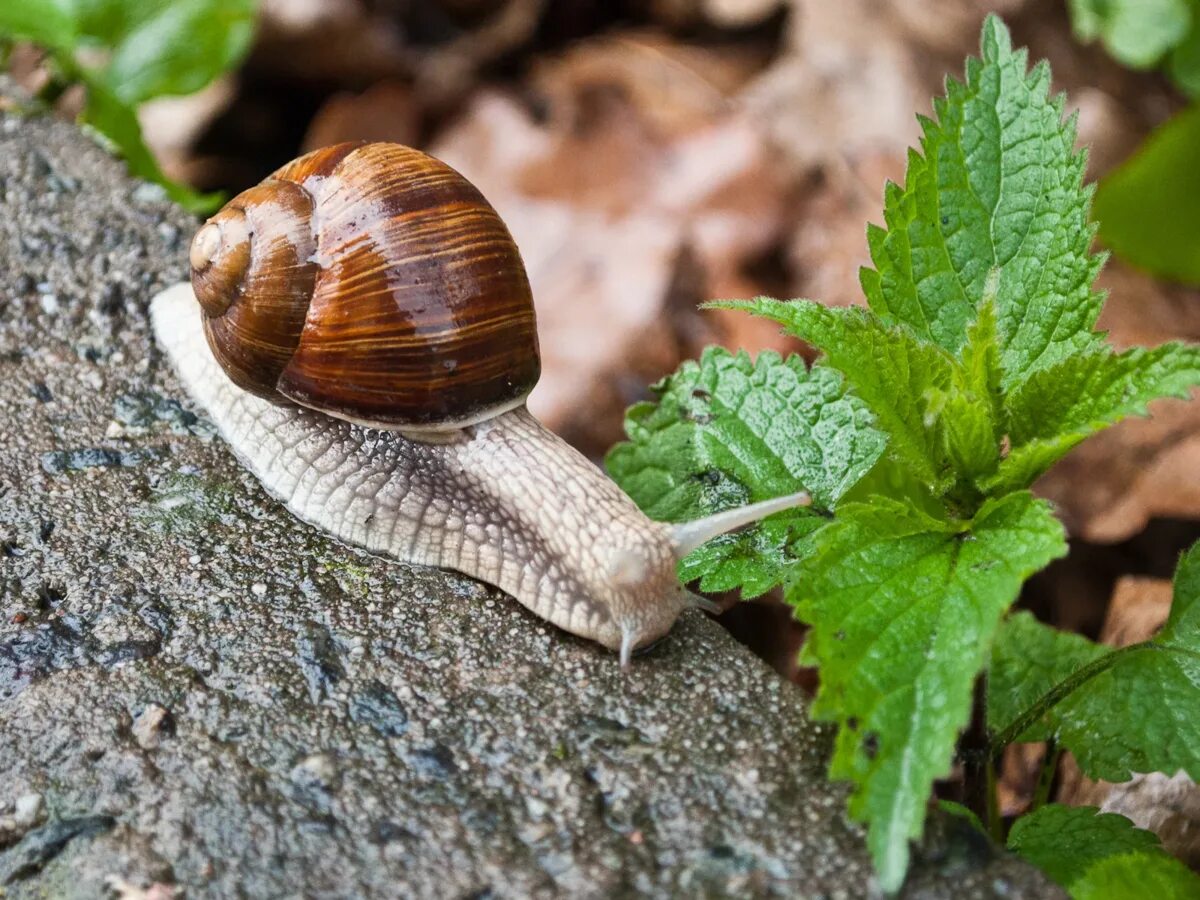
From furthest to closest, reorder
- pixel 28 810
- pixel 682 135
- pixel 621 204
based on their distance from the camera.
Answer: pixel 682 135 → pixel 621 204 → pixel 28 810

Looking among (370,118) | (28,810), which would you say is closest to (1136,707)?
(28,810)

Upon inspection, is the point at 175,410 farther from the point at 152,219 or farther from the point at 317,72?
the point at 317,72

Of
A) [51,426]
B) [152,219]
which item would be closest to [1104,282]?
[152,219]

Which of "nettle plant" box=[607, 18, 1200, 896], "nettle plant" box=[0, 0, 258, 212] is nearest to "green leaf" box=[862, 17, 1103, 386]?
"nettle plant" box=[607, 18, 1200, 896]

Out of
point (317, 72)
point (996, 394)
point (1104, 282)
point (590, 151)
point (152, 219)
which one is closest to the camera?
point (996, 394)

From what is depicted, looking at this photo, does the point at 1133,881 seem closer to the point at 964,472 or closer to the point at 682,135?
the point at 964,472

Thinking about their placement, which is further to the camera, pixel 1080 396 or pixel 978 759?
pixel 978 759
